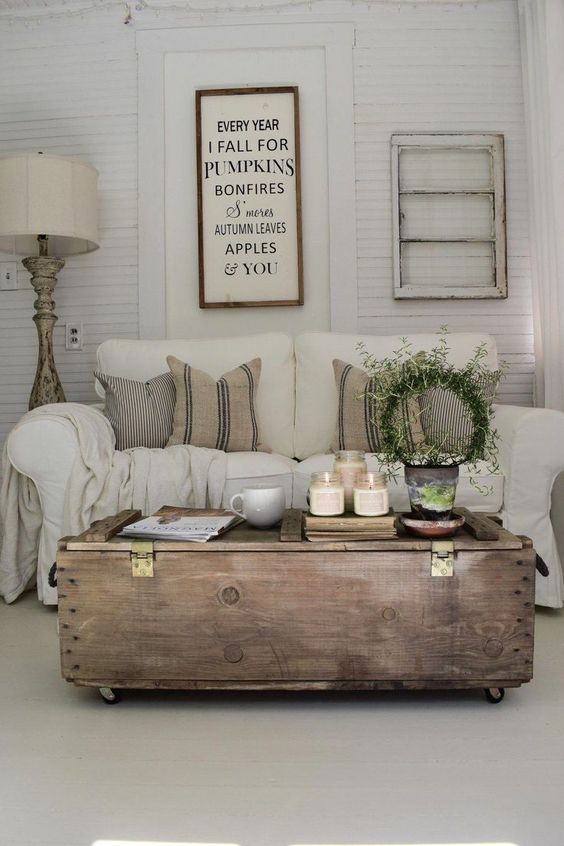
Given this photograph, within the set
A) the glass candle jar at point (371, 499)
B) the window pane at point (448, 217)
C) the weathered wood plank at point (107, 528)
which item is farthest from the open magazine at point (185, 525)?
the window pane at point (448, 217)

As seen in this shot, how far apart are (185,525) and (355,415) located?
1.26 m

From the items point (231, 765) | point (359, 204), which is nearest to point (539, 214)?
point (359, 204)

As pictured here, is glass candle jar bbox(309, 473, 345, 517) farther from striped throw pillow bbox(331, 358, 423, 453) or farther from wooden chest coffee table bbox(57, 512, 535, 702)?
striped throw pillow bbox(331, 358, 423, 453)

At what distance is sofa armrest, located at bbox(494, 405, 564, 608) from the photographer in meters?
2.59

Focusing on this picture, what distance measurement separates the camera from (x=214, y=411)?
3.04 meters

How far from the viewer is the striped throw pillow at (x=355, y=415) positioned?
297cm

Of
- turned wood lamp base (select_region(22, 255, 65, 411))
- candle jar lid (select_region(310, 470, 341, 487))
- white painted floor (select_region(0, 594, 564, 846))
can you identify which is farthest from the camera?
turned wood lamp base (select_region(22, 255, 65, 411))

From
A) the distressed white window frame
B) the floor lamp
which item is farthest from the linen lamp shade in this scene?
the distressed white window frame

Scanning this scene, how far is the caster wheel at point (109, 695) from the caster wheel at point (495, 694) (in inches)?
35.7

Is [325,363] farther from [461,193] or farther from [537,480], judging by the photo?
[461,193]

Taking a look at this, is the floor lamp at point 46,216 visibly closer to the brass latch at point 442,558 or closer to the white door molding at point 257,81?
the white door molding at point 257,81

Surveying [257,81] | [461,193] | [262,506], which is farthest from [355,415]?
[257,81]

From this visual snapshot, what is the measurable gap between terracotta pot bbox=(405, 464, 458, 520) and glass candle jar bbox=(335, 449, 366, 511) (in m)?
0.18

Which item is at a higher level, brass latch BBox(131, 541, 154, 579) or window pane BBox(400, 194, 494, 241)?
window pane BBox(400, 194, 494, 241)
